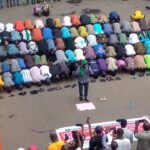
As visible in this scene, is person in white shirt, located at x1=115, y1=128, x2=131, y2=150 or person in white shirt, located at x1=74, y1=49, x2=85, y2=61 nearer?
person in white shirt, located at x1=115, y1=128, x2=131, y2=150

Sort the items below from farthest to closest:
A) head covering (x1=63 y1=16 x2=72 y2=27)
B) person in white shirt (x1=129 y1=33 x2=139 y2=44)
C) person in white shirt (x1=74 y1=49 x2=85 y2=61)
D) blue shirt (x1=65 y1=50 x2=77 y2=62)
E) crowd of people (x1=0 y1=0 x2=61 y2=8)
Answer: crowd of people (x1=0 y1=0 x2=61 y2=8) → head covering (x1=63 y1=16 x2=72 y2=27) → person in white shirt (x1=129 y1=33 x2=139 y2=44) → person in white shirt (x1=74 y1=49 x2=85 y2=61) → blue shirt (x1=65 y1=50 x2=77 y2=62)

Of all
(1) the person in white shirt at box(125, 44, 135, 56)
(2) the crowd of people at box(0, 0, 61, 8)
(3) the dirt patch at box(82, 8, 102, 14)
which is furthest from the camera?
(2) the crowd of people at box(0, 0, 61, 8)

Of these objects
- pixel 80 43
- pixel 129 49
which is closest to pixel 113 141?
pixel 129 49

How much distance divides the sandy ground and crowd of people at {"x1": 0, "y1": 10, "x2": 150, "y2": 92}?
472 mm

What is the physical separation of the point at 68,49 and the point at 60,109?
3.34 meters

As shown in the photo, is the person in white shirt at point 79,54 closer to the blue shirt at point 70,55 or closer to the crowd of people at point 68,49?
the crowd of people at point 68,49

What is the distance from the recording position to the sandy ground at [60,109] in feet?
46.9

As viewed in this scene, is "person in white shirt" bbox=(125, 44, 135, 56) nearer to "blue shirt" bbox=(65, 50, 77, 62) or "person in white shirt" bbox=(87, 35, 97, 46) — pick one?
"person in white shirt" bbox=(87, 35, 97, 46)

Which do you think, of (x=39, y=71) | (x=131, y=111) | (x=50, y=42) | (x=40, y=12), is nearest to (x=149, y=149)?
(x=131, y=111)

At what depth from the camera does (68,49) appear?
18406 millimetres

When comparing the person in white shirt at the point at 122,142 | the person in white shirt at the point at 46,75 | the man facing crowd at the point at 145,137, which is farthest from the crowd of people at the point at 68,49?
the person in white shirt at the point at 122,142

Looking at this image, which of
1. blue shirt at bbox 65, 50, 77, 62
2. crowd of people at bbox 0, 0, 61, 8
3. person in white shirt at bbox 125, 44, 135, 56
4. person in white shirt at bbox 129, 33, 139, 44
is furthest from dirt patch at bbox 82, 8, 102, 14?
blue shirt at bbox 65, 50, 77, 62

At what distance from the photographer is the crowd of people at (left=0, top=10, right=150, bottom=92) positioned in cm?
1712

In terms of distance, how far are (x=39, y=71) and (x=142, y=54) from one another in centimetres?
378
